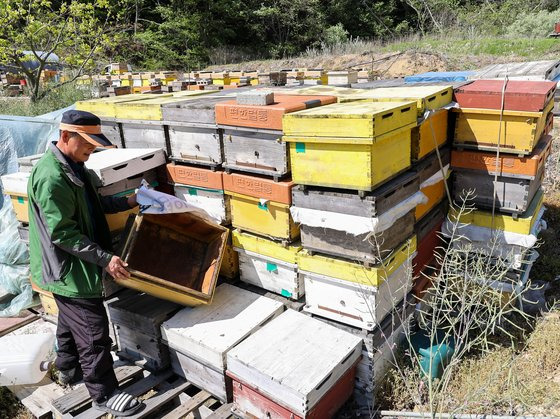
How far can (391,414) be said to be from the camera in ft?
12.8

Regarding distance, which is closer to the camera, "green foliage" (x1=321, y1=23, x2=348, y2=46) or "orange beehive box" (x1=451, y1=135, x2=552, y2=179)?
"orange beehive box" (x1=451, y1=135, x2=552, y2=179)

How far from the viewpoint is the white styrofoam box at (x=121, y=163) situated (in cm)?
451

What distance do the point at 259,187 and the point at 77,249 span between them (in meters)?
1.70

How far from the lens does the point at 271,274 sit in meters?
4.70

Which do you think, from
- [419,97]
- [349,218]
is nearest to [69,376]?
[349,218]

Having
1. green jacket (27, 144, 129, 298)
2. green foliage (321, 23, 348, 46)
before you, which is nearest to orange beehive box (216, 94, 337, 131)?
green jacket (27, 144, 129, 298)

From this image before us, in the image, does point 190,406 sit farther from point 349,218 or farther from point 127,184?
point 127,184

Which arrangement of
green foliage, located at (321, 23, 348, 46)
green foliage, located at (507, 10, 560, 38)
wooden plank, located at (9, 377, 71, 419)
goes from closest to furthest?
wooden plank, located at (9, 377, 71, 419) < green foliage, located at (507, 10, 560, 38) < green foliage, located at (321, 23, 348, 46)

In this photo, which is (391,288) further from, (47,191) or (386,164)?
(47,191)

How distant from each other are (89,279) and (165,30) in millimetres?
31656

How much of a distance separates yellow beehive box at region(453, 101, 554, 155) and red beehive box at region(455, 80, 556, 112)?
0.06 metres

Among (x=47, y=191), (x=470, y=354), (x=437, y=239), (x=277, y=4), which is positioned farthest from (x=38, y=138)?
(x=277, y=4)

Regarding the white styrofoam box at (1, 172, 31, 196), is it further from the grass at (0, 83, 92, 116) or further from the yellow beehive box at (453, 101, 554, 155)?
the grass at (0, 83, 92, 116)

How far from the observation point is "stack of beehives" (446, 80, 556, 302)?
15.6ft
